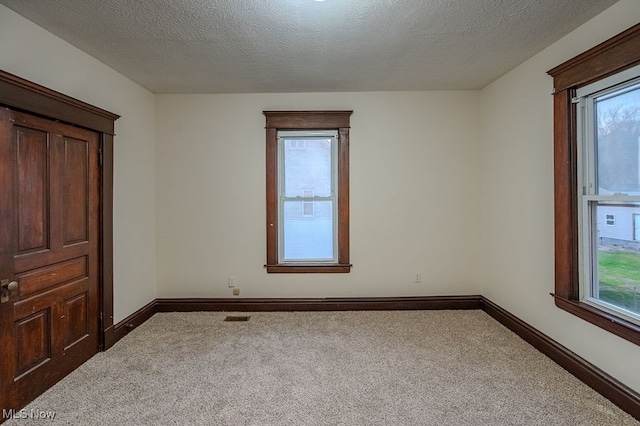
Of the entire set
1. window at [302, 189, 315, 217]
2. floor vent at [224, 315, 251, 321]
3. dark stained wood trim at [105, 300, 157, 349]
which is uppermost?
window at [302, 189, 315, 217]

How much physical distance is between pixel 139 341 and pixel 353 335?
2062mm

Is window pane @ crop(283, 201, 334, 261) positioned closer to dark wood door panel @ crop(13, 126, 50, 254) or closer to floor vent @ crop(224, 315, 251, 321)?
floor vent @ crop(224, 315, 251, 321)

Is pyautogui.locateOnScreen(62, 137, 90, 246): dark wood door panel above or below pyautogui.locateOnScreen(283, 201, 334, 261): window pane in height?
above

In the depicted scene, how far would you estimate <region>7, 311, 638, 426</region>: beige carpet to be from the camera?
2037mm

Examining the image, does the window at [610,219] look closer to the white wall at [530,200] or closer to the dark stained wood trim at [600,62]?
the white wall at [530,200]

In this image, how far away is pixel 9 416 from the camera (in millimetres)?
2049

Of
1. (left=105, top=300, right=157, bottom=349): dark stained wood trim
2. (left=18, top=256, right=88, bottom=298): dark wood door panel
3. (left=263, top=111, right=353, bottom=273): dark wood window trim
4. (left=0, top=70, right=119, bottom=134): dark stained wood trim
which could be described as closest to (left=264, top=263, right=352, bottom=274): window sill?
(left=263, top=111, right=353, bottom=273): dark wood window trim

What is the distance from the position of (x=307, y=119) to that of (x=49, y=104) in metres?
2.37

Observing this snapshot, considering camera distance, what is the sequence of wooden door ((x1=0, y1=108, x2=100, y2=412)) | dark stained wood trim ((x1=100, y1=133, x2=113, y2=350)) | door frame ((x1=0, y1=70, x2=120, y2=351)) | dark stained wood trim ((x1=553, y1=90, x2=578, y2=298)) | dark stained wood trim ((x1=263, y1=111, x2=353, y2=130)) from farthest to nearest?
dark stained wood trim ((x1=263, y1=111, x2=353, y2=130))
dark stained wood trim ((x1=100, y1=133, x2=113, y2=350))
dark stained wood trim ((x1=553, y1=90, x2=578, y2=298))
door frame ((x1=0, y1=70, x2=120, y2=351))
wooden door ((x1=0, y1=108, x2=100, y2=412))

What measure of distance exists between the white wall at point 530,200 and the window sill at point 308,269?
171cm

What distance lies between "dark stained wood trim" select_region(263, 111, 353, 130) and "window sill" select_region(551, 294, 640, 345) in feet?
8.93

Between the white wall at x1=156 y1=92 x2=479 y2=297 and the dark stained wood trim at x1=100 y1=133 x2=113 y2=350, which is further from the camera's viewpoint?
the white wall at x1=156 y1=92 x2=479 y2=297

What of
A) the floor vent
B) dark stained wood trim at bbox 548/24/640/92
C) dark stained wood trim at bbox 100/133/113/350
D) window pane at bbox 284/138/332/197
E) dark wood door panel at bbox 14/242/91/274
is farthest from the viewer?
window pane at bbox 284/138/332/197

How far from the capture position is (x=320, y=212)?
4027mm
